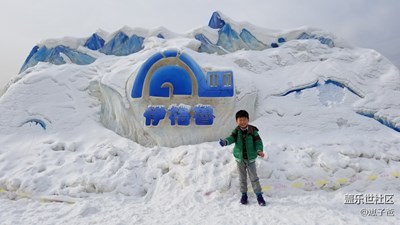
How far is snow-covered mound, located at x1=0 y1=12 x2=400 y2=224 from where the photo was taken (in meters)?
4.12

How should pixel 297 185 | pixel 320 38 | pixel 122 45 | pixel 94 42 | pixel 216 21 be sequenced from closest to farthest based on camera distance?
1. pixel 297 185
2. pixel 320 38
3. pixel 122 45
4. pixel 94 42
5. pixel 216 21

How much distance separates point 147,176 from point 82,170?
127 centimetres

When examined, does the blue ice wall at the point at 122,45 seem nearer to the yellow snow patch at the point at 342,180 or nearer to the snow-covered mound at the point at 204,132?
the snow-covered mound at the point at 204,132

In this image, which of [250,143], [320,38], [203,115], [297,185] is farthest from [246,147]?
[320,38]

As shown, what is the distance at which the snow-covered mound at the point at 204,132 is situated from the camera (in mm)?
4121

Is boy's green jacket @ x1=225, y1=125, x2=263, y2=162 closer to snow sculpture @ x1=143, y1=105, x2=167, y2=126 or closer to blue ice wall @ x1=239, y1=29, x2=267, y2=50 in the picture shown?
snow sculpture @ x1=143, y1=105, x2=167, y2=126

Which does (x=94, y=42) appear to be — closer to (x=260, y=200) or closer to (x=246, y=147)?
(x=246, y=147)

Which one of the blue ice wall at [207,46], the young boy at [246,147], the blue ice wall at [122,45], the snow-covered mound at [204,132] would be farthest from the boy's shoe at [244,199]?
the blue ice wall at [122,45]

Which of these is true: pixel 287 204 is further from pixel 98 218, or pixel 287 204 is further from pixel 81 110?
pixel 81 110

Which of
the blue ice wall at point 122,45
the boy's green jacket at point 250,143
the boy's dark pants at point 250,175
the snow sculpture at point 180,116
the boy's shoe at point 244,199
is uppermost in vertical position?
the blue ice wall at point 122,45

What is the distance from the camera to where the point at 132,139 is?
261 inches

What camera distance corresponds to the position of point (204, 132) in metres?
6.48

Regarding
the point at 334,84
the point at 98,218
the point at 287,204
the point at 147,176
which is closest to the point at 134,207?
the point at 98,218

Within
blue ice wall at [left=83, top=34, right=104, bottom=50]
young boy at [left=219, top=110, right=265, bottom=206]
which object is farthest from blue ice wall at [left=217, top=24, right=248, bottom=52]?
young boy at [left=219, top=110, right=265, bottom=206]
